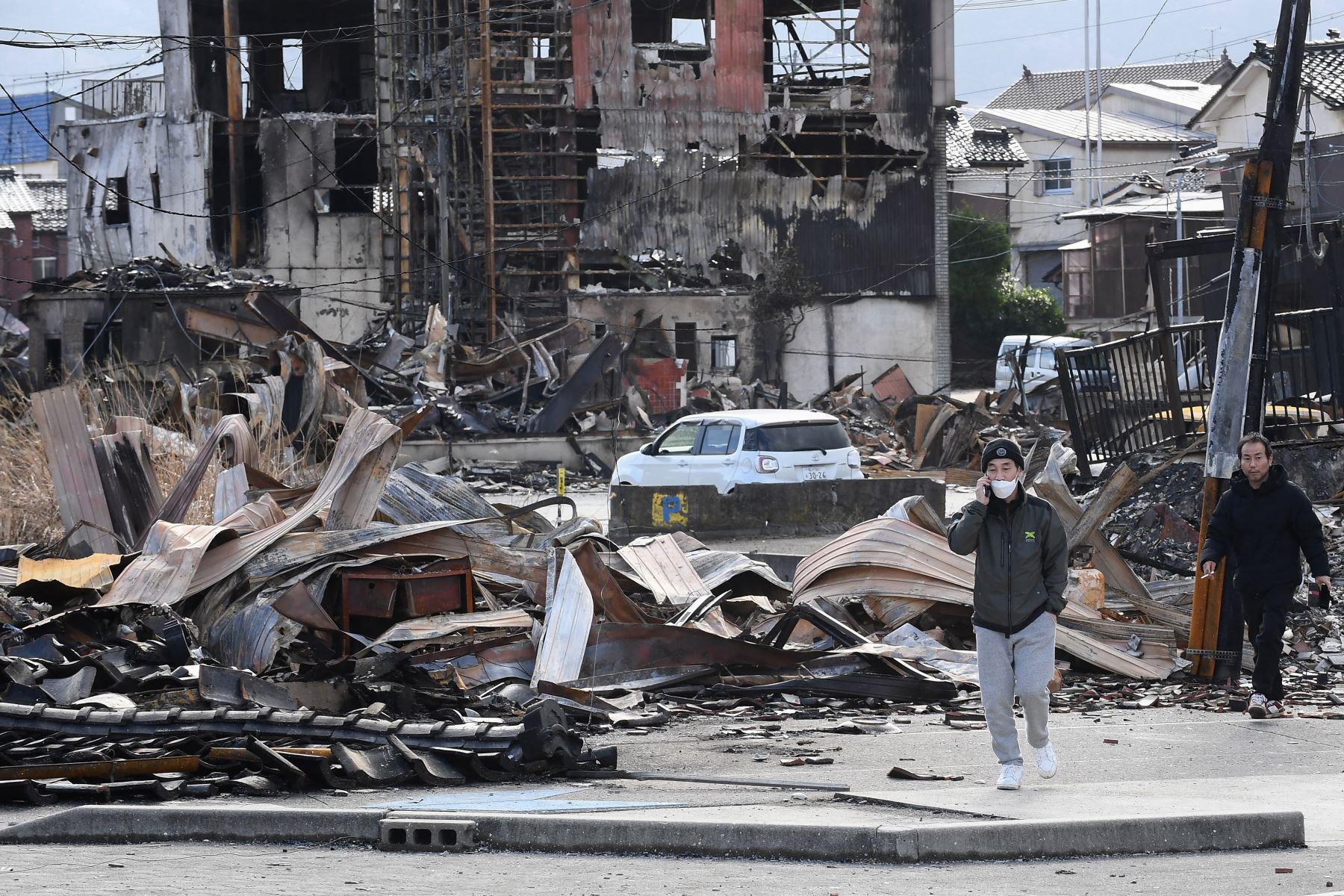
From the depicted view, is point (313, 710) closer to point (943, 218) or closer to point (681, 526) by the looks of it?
point (681, 526)

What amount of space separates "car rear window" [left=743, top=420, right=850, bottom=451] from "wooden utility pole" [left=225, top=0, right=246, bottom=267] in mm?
29824

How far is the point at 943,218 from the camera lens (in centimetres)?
4462

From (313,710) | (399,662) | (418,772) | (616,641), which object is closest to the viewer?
(418,772)

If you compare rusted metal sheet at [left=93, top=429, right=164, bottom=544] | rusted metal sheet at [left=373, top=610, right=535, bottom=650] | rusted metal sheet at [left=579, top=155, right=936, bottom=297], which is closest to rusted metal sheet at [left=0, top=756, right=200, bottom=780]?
rusted metal sheet at [left=373, top=610, right=535, bottom=650]

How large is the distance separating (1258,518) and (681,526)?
11.0 metres

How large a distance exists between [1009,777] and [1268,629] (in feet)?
9.48

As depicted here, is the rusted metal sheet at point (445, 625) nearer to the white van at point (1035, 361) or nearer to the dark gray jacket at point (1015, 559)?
the dark gray jacket at point (1015, 559)

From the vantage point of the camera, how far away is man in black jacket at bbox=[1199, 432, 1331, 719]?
8.46m

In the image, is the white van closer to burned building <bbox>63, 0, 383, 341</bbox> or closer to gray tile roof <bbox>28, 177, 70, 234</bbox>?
burned building <bbox>63, 0, 383, 341</bbox>

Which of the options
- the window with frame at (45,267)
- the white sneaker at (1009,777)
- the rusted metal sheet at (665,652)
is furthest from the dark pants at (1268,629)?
the window with frame at (45,267)

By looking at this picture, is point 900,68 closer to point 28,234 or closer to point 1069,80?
point 28,234

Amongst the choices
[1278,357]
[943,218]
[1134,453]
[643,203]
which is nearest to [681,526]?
[1134,453]

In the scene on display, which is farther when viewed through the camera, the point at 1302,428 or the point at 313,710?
the point at 1302,428

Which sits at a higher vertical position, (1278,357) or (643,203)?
(643,203)
